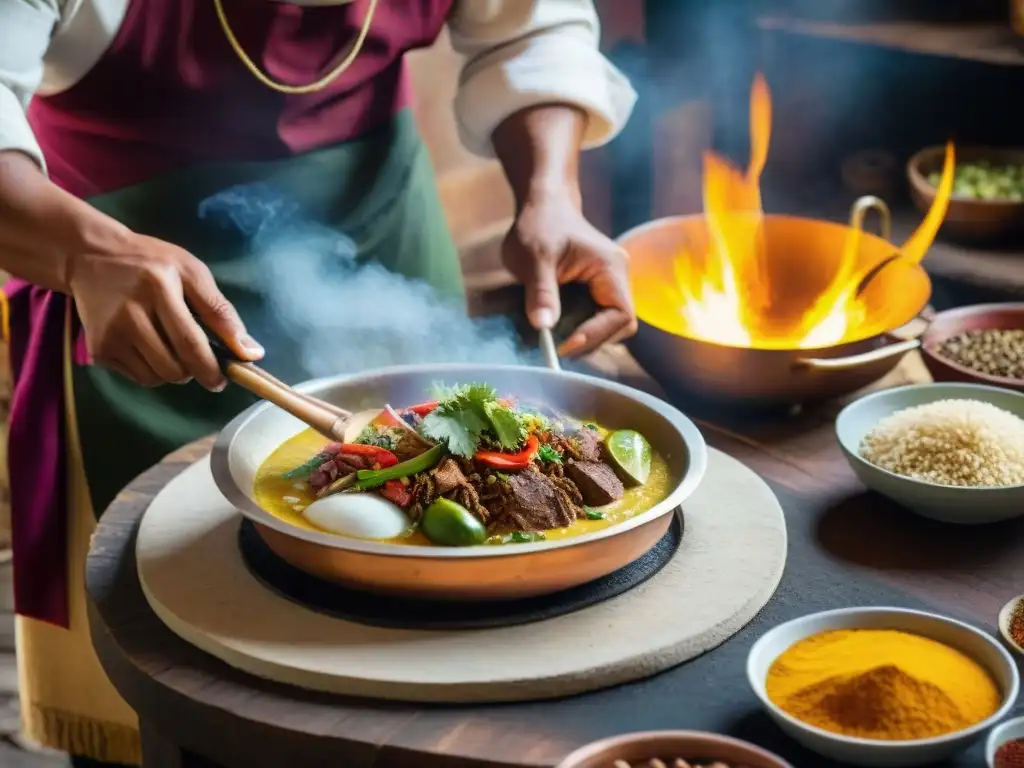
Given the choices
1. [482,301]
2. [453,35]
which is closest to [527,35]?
[453,35]

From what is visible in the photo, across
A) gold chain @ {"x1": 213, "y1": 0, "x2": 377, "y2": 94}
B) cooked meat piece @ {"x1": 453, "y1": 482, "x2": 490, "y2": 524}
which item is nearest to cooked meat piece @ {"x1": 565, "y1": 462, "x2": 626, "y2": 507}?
cooked meat piece @ {"x1": 453, "y1": 482, "x2": 490, "y2": 524}

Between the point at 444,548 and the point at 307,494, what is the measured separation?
41 centimetres

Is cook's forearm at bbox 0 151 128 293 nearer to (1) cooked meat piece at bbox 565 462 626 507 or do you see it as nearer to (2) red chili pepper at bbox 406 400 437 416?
(2) red chili pepper at bbox 406 400 437 416

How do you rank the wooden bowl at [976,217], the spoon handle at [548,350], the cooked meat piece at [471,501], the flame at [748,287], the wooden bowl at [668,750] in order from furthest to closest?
the wooden bowl at [976,217]
the flame at [748,287]
the spoon handle at [548,350]
the cooked meat piece at [471,501]
the wooden bowl at [668,750]

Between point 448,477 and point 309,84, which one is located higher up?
point 309,84

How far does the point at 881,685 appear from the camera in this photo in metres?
1.47

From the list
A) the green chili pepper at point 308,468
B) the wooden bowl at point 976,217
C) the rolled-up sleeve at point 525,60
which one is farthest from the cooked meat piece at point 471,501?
the wooden bowl at point 976,217

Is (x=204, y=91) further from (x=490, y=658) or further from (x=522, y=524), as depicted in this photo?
(x=490, y=658)

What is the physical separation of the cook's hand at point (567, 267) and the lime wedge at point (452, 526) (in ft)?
2.16

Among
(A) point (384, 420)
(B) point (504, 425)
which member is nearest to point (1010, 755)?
(B) point (504, 425)

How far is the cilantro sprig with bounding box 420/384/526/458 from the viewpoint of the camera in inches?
73.2

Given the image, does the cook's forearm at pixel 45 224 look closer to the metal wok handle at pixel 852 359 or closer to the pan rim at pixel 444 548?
the pan rim at pixel 444 548

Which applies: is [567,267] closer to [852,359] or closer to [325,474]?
[852,359]

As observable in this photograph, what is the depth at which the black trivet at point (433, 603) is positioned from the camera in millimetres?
1705
